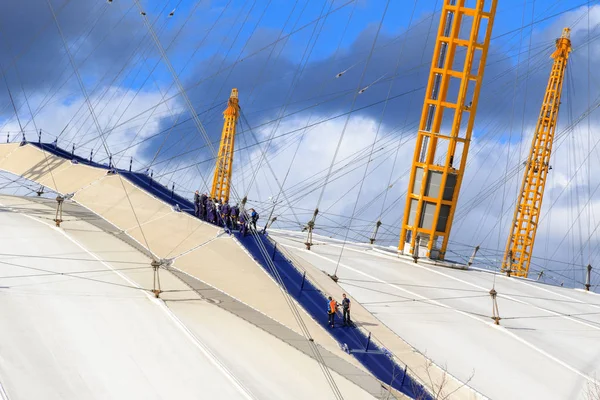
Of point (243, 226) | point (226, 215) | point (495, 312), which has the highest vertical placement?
point (226, 215)

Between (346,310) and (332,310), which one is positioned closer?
(332,310)

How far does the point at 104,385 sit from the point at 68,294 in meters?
7.02

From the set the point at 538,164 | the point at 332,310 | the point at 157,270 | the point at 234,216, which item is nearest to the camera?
the point at 332,310

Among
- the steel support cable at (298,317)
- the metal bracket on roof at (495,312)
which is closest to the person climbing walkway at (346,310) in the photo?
the steel support cable at (298,317)

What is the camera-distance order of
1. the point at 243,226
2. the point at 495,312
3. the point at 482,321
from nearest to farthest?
the point at 482,321 → the point at 243,226 → the point at 495,312

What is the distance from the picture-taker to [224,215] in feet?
113

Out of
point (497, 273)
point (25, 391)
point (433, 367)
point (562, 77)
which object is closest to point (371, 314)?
point (433, 367)

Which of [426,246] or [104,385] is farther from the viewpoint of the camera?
[426,246]

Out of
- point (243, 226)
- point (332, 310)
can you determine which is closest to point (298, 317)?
point (332, 310)

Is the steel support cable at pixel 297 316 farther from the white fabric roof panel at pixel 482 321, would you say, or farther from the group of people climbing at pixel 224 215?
the white fabric roof panel at pixel 482 321

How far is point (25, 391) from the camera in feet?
61.2

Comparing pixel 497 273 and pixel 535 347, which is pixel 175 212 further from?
pixel 497 273

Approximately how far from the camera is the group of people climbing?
3334 centimetres

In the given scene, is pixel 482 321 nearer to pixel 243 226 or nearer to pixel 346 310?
pixel 346 310
